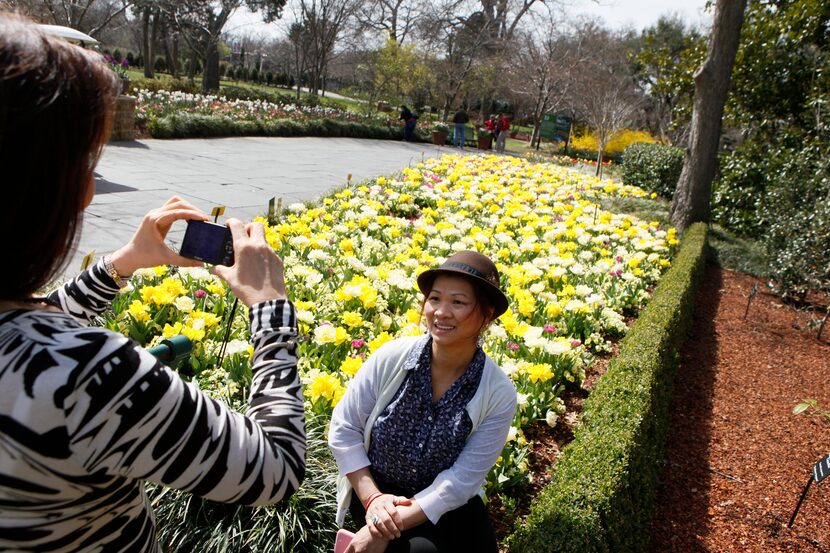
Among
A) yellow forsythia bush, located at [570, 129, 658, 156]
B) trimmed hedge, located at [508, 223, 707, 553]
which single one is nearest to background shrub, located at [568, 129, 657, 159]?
yellow forsythia bush, located at [570, 129, 658, 156]

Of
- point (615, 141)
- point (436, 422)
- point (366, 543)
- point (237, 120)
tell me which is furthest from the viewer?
point (615, 141)

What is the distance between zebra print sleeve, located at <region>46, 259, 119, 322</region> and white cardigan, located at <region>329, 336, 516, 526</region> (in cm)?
102

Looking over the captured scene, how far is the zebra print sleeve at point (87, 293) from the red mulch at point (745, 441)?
9.60 ft

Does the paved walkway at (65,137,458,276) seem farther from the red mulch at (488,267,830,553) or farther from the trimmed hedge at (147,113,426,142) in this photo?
the red mulch at (488,267,830,553)

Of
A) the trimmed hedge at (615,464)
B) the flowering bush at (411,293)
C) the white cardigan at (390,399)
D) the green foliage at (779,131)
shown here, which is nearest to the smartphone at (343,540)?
the white cardigan at (390,399)

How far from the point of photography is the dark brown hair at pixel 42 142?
0.80 m

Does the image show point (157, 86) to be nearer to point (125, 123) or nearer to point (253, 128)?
point (253, 128)

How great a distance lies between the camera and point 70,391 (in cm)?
80

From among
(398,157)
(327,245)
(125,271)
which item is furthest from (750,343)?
(398,157)

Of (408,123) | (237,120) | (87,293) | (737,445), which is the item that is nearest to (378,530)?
(87,293)

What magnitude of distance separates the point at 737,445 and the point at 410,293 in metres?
2.52

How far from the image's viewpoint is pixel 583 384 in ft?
13.9

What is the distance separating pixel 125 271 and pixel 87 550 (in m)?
0.71

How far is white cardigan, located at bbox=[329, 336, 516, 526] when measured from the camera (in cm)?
205
